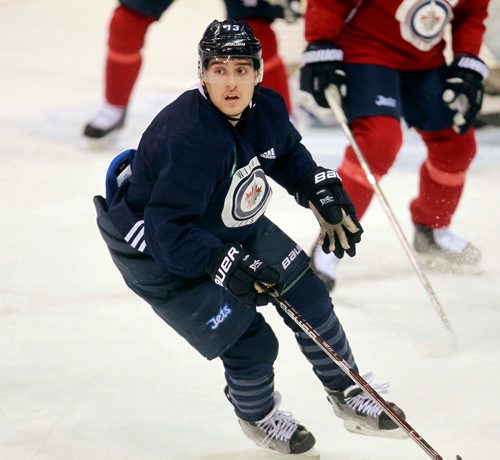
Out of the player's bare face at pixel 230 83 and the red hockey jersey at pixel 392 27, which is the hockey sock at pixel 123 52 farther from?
the player's bare face at pixel 230 83

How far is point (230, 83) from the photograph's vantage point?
6.33 feet

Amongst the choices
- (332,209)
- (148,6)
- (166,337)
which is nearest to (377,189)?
(166,337)

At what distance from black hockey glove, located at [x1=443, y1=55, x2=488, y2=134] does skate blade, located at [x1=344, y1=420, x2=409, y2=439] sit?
106 cm

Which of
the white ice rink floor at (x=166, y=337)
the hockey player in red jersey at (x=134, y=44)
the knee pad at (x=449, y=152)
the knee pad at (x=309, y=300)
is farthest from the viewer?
the hockey player in red jersey at (x=134, y=44)

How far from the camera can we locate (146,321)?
2807mm

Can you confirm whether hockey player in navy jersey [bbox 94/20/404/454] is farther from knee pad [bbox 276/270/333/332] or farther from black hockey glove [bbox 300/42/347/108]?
black hockey glove [bbox 300/42/347/108]

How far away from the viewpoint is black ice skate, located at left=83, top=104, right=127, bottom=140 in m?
4.09

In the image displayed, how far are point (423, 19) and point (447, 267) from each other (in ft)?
2.29

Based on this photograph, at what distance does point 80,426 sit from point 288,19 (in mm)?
2035

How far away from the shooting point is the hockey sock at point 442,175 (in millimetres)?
3061

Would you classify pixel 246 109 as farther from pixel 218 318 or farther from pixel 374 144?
pixel 374 144

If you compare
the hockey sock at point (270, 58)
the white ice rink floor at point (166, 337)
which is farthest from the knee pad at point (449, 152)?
the hockey sock at point (270, 58)

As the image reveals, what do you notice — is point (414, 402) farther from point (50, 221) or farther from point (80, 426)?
point (50, 221)

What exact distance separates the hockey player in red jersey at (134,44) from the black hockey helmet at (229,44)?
5.99ft
